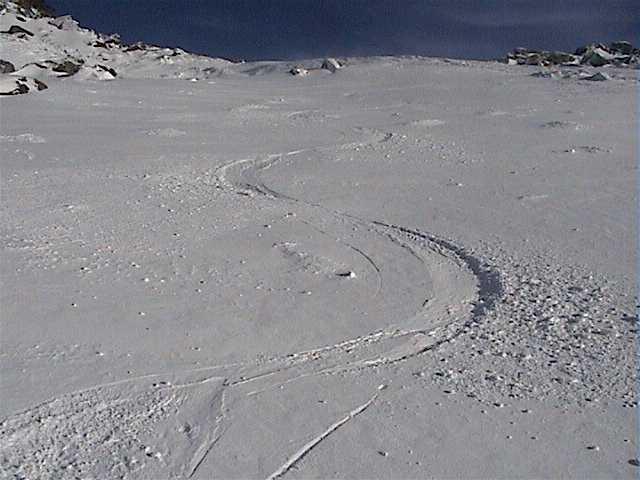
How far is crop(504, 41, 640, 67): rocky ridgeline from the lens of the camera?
16453mm

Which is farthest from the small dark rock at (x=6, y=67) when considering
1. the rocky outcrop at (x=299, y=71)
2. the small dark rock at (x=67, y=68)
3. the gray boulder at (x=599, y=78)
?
the gray boulder at (x=599, y=78)

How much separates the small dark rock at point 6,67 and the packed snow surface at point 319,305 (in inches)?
202

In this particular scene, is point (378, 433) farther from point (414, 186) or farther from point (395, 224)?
point (414, 186)

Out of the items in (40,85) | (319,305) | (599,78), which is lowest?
(319,305)

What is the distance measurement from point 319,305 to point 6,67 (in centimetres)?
1064

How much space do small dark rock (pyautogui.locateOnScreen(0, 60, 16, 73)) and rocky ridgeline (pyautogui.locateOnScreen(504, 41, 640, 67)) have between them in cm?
1062

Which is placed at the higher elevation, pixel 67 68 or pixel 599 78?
pixel 67 68

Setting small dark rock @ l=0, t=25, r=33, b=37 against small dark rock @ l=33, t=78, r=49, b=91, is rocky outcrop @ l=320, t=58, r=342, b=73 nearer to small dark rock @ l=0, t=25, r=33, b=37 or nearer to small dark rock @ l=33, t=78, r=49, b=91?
small dark rock @ l=33, t=78, r=49, b=91

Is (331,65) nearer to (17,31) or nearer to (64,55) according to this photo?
(64,55)

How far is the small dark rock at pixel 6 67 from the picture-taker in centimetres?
1227

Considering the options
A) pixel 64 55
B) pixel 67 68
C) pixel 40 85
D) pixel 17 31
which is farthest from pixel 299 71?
pixel 17 31

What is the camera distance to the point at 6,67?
40.7ft

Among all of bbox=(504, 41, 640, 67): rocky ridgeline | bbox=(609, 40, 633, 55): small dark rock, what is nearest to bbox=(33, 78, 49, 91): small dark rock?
bbox=(504, 41, 640, 67): rocky ridgeline

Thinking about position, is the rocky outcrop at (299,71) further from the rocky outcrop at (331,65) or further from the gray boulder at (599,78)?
the gray boulder at (599,78)
